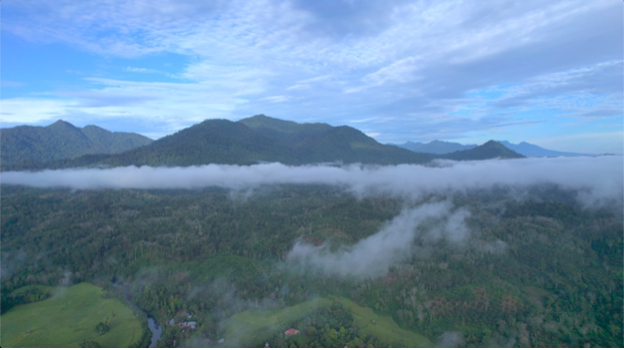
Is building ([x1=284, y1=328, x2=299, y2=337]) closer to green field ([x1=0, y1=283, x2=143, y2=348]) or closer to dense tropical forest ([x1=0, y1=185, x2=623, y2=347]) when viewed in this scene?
dense tropical forest ([x1=0, y1=185, x2=623, y2=347])

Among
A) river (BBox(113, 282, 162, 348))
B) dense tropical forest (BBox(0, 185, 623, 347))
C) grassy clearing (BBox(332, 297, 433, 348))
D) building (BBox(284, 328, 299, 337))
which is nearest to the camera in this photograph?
grassy clearing (BBox(332, 297, 433, 348))

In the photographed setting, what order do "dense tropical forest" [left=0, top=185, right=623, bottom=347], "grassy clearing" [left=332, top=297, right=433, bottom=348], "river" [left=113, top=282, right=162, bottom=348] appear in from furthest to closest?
"river" [left=113, top=282, right=162, bottom=348] < "dense tropical forest" [left=0, top=185, right=623, bottom=347] < "grassy clearing" [left=332, top=297, right=433, bottom=348]

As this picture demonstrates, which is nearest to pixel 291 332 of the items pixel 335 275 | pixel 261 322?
pixel 261 322

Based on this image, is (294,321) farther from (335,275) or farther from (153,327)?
(153,327)

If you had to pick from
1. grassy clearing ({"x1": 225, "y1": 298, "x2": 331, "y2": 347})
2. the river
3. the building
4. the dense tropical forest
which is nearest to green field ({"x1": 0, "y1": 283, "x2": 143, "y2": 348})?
the river

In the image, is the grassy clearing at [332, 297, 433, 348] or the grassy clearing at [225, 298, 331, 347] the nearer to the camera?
the grassy clearing at [332, 297, 433, 348]

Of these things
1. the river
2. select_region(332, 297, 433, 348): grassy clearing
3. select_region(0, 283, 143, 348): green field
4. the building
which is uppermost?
the building

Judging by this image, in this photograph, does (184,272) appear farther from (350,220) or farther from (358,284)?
(350,220)

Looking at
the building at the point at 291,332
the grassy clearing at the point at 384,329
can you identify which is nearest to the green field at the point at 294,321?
the grassy clearing at the point at 384,329

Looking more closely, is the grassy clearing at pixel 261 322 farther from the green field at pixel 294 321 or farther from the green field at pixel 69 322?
the green field at pixel 69 322
